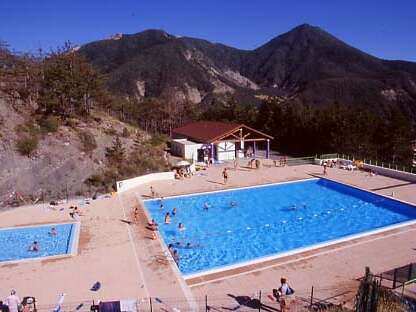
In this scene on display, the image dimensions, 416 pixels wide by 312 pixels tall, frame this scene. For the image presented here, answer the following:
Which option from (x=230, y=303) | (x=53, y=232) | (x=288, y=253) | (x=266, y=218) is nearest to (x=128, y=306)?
(x=230, y=303)

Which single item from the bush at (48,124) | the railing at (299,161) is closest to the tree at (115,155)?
the bush at (48,124)

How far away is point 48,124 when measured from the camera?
2959cm

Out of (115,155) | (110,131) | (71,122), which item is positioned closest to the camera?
(115,155)

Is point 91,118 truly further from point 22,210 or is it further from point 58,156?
point 22,210

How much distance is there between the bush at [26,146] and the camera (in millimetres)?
25594

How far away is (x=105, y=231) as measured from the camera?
16.4 metres

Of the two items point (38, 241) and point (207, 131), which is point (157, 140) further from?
point (38, 241)

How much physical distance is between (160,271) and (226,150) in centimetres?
2137

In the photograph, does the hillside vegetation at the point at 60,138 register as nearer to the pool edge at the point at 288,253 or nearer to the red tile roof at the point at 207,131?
the red tile roof at the point at 207,131

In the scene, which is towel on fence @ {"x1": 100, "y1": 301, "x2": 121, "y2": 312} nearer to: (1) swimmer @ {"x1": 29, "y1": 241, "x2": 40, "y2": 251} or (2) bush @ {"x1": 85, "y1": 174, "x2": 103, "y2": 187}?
(1) swimmer @ {"x1": 29, "y1": 241, "x2": 40, "y2": 251}

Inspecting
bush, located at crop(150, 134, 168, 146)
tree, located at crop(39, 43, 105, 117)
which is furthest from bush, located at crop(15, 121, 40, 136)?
bush, located at crop(150, 134, 168, 146)

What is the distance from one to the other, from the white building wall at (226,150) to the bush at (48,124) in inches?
520

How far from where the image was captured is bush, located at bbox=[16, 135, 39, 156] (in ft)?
84.0

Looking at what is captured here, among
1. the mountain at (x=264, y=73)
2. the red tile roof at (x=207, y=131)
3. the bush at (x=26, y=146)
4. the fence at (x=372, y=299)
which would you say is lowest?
→ the fence at (x=372, y=299)
